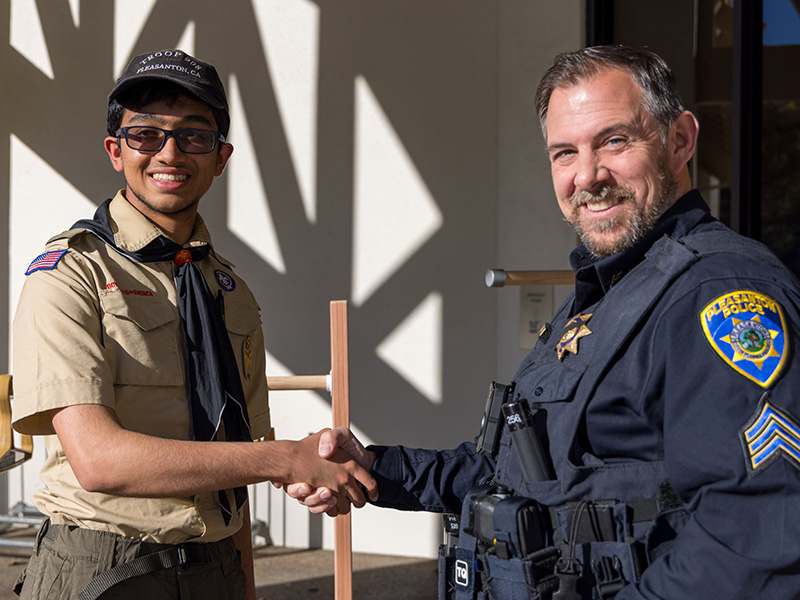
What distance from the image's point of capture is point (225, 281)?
7.26 feet

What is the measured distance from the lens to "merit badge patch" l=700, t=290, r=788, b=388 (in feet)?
3.87

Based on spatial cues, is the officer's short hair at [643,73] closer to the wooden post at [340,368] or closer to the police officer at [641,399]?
the police officer at [641,399]

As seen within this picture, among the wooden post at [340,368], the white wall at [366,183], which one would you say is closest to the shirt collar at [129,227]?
the wooden post at [340,368]

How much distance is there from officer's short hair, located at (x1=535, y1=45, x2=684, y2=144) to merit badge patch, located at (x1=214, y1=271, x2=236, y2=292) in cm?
107

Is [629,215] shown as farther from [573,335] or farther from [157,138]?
[157,138]

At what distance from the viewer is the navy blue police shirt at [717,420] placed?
1.14 m

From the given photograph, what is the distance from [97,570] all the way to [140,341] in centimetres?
52

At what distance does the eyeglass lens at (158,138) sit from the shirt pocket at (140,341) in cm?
38

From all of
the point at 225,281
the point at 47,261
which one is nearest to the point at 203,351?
the point at 225,281

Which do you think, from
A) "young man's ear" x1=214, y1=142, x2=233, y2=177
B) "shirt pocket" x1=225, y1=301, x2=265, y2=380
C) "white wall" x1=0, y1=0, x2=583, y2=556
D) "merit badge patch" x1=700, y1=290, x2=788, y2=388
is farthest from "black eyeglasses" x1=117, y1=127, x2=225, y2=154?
"white wall" x1=0, y1=0, x2=583, y2=556

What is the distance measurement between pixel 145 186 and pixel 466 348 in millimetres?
2980

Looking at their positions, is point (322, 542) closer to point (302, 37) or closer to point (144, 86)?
point (302, 37)

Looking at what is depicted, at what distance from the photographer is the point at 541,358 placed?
5.30 feet

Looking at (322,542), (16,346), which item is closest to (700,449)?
(16,346)
